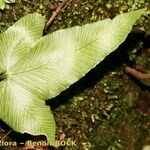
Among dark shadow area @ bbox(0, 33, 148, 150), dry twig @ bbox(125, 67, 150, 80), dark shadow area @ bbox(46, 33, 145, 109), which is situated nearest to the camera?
dark shadow area @ bbox(0, 33, 148, 150)

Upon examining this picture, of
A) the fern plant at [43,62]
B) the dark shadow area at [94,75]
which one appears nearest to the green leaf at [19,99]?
the fern plant at [43,62]

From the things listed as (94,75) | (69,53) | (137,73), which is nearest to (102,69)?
(94,75)

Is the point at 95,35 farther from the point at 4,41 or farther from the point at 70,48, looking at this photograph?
the point at 4,41

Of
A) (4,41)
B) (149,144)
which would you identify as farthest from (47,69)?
(149,144)

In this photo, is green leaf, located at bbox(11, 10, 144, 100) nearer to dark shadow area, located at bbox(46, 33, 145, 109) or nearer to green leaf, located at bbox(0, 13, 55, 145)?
green leaf, located at bbox(0, 13, 55, 145)

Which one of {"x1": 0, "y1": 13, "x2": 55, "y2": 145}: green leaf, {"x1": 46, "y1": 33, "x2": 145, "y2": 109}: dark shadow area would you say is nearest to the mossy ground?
{"x1": 46, "y1": 33, "x2": 145, "y2": 109}: dark shadow area

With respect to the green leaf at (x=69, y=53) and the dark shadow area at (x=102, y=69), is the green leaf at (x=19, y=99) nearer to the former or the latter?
the green leaf at (x=69, y=53)
